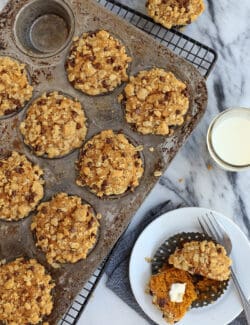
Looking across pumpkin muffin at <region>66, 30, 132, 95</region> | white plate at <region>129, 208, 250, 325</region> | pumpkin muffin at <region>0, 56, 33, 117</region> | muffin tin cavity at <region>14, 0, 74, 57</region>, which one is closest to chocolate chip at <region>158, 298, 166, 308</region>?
white plate at <region>129, 208, 250, 325</region>

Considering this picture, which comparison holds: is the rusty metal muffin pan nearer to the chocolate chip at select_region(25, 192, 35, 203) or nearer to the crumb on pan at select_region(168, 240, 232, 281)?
the chocolate chip at select_region(25, 192, 35, 203)

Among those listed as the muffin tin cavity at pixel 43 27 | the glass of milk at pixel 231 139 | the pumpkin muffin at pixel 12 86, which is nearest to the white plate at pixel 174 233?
the glass of milk at pixel 231 139

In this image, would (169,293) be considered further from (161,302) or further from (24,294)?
(24,294)

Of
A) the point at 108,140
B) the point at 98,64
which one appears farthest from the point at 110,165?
the point at 98,64

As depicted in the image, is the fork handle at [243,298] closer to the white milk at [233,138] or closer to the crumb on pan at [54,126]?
the white milk at [233,138]

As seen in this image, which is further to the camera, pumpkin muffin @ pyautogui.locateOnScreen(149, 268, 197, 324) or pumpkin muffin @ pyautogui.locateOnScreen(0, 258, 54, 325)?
pumpkin muffin @ pyautogui.locateOnScreen(149, 268, 197, 324)

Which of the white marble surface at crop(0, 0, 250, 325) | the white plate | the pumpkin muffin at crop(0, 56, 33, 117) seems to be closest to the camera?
the pumpkin muffin at crop(0, 56, 33, 117)
